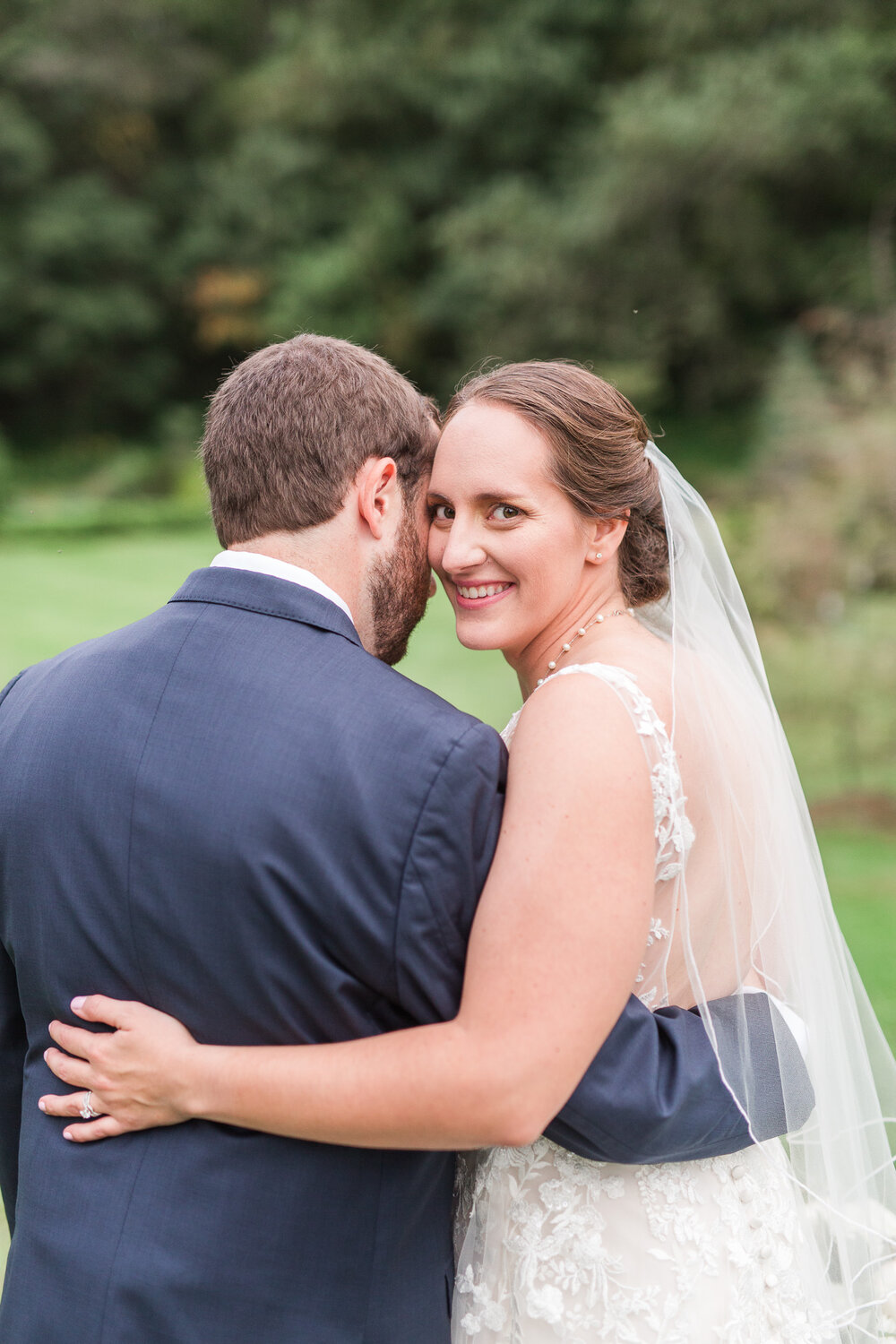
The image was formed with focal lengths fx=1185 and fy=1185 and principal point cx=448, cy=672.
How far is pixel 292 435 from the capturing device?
6.20 ft

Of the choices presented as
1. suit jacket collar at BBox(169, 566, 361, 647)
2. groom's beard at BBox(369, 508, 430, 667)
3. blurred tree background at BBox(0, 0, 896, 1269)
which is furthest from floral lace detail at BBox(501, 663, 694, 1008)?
blurred tree background at BBox(0, 0, 896, 1269)

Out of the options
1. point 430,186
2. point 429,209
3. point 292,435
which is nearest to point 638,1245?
point 292,435

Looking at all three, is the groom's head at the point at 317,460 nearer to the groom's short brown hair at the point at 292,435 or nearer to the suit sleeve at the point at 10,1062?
the groom's short brown hair at the point at 292,435

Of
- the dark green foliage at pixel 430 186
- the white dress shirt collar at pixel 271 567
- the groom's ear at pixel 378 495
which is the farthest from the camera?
the dark green foliage at pixel 430 186

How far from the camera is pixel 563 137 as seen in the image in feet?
82.4

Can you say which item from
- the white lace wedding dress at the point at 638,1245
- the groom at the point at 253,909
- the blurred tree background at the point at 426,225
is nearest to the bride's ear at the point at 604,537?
the white lace wedding dress at the point at 638,1245

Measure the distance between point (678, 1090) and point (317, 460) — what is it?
3.79 feet

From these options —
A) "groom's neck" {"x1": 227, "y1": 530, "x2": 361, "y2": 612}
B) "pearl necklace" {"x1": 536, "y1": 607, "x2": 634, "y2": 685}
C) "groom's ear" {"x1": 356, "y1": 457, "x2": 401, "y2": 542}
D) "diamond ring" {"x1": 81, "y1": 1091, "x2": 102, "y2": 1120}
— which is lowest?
"diamond ring" {"x1": 81, "y1": 1091, "x2": 102, "y2": 1120}

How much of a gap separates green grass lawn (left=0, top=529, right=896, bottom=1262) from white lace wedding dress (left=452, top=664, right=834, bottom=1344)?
9.62 ft

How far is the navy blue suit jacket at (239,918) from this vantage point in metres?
1.63

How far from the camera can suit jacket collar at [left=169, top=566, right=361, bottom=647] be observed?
179 cm

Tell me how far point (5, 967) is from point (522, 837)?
3.15 feet

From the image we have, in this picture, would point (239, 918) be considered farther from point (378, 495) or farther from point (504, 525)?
point (504, 525)

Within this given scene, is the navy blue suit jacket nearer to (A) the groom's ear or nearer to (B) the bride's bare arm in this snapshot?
(B) the bride's bare arm
